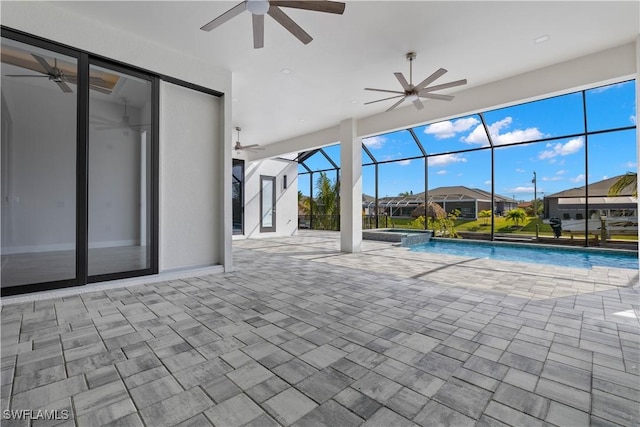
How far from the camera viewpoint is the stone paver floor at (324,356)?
4.89 feet

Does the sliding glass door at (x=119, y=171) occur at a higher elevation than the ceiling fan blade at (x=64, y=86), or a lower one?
lower

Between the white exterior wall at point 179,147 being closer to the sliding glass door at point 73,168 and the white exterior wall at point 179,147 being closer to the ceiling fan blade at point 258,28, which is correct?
the sliding glass door at point 73,168

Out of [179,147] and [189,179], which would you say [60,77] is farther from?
[189,179]

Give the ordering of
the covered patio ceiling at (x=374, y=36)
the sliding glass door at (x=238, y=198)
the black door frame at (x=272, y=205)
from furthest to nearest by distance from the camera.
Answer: the black door frame at (x=272, y=205)
the sliding glass door at (x=238, y=198)
the covered patio ceiling at (x=374, y=36)

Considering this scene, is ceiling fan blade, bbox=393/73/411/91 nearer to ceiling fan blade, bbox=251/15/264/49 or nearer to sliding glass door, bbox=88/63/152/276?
ceiling fan blade, bbox=251/15/264/49

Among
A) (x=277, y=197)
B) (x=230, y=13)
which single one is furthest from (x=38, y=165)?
(x=277, y=197)

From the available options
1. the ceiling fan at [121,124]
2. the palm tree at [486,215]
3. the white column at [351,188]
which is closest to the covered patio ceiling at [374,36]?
the ceiling fan at [121,124]

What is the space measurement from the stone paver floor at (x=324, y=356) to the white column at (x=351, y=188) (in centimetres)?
347

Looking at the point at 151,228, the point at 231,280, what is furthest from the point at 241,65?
the point at 231,280

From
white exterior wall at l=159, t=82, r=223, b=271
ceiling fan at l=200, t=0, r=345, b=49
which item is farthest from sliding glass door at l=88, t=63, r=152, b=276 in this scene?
ceiling fan at l=200, t=0, r=345, b=49

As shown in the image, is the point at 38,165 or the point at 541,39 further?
the point at 38,165

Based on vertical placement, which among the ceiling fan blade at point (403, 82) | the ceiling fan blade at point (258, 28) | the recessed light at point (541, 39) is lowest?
the ceiling fan blade at point (258, 28)

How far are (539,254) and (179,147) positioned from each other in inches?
339

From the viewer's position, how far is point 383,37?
152 inches
